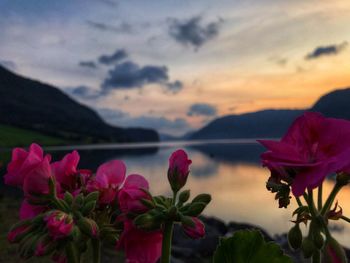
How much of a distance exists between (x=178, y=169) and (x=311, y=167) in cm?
45

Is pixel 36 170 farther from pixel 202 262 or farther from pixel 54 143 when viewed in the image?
pixel 54 143

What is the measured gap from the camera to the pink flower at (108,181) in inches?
54.4

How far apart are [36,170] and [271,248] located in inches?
31.7

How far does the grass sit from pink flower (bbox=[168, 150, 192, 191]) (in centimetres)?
Answer: 13931

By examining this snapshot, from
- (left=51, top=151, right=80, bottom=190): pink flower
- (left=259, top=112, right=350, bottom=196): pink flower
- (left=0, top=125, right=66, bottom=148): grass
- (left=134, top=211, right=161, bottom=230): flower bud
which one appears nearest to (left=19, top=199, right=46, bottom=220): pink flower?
(left=51, top=151, right=80, bottom=190): pink flower

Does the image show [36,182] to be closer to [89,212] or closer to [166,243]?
[89,212]

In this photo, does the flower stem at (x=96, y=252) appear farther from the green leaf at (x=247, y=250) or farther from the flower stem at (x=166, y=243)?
the green leaf at (x=247, y=250)

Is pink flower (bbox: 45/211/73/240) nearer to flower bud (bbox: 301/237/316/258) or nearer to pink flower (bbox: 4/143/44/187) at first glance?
pink flower (bbox: 4/143/44/187)

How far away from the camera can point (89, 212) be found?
1201 mm

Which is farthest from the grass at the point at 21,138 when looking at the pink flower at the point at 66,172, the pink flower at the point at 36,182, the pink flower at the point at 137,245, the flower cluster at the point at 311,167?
the flower cluster at the point at 311,167

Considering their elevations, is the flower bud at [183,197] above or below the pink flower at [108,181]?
below

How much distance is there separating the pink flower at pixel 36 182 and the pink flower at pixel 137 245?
277 millimetres

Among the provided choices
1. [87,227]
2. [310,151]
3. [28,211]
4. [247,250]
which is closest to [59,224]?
[87,227]

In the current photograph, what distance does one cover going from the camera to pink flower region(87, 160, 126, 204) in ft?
4.53
